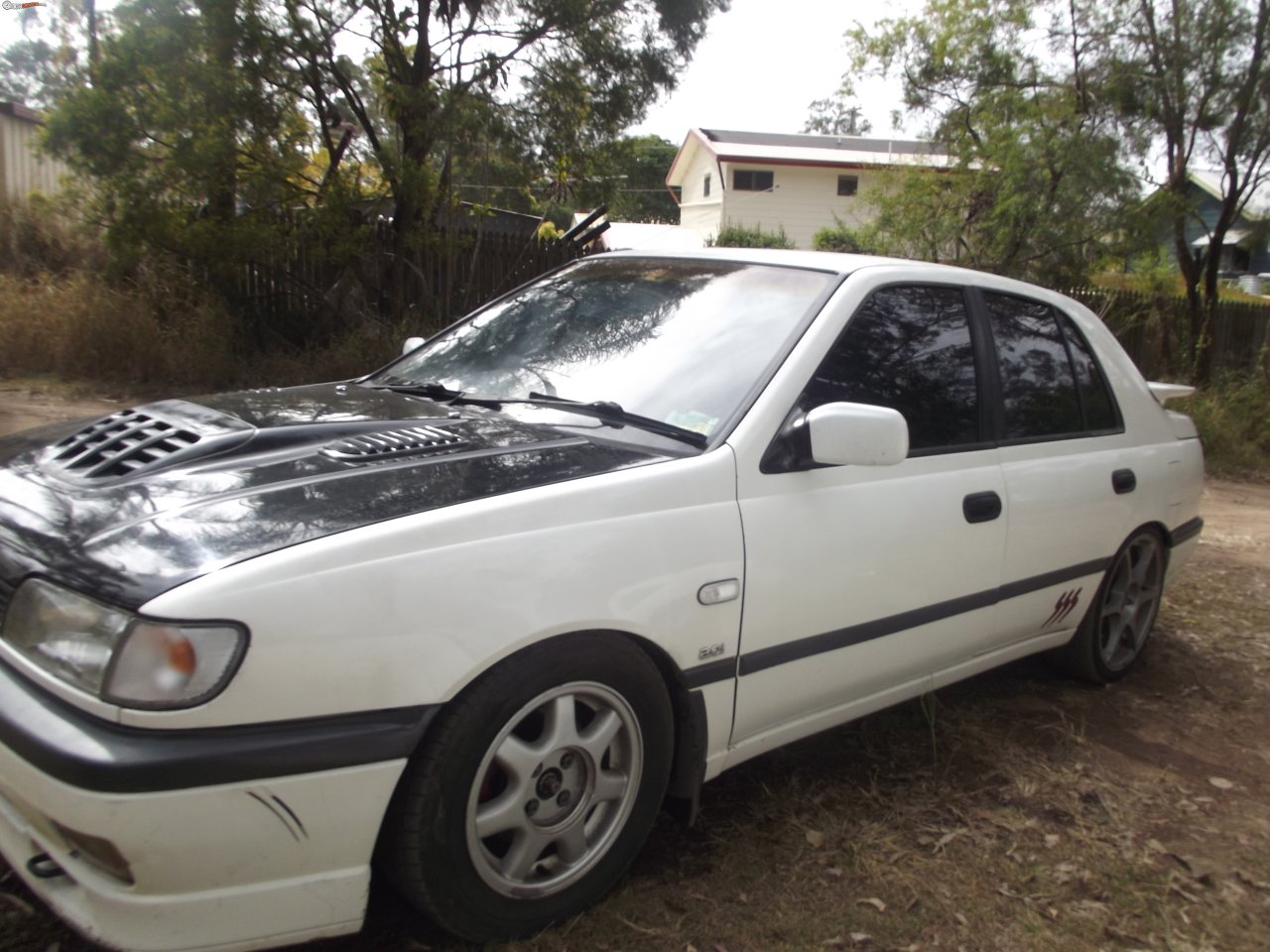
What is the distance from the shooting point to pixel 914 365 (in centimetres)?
340

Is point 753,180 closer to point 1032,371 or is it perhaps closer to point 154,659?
point 1032,371

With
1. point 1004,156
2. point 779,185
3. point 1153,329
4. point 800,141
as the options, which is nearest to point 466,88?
point 1004,156

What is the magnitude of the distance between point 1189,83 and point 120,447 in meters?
13.6

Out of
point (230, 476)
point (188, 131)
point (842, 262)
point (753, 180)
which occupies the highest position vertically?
point (753, 180)

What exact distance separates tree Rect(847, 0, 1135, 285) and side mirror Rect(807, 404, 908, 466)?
32.2ft

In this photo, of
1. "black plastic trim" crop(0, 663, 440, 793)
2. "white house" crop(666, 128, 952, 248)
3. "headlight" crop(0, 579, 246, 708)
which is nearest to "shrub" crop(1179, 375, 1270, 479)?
"black plastic trim" crop(0, 663, 440, 793)

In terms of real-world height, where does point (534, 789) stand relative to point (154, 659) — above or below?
below

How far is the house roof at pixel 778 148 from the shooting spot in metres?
33.2

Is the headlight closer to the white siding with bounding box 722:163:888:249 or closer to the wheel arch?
the wheel arch

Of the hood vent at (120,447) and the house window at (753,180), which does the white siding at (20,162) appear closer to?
the hood vent at (120,447)

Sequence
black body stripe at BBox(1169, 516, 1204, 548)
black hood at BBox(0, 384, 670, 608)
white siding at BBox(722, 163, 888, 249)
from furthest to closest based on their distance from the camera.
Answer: white siding at BBox(722, 163, 888, 249)
black body stripe at BBox(1169, 516, 1204, 548)
black hood at BBox(0, 384, 670, 608)

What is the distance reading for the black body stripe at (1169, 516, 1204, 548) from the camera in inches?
179

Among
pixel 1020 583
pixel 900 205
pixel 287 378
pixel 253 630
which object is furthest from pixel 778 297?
pixel 900 205

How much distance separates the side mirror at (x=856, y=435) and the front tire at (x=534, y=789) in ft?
2.40
